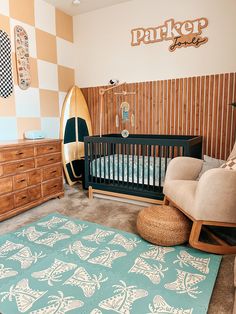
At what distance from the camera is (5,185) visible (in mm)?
2336

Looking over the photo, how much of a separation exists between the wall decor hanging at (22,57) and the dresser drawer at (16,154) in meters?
0.96

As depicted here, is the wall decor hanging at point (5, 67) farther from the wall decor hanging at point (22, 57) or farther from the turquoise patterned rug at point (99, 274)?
the turquoise patterned rug at point (99, 274)

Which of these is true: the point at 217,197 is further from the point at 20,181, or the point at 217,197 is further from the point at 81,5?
the point at 81,5

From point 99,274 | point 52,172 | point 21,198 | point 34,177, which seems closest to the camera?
point 99,274

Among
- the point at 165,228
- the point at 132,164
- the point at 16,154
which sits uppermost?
the point at 16,154

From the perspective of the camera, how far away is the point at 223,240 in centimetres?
197

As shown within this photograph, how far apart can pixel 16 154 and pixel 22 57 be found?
135cm

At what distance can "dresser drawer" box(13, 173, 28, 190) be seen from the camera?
8.01ft

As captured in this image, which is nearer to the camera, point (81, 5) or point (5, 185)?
point (5, 185)

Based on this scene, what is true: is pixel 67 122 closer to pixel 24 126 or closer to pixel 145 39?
pixel 24 126

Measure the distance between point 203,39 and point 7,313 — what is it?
3.23 meters

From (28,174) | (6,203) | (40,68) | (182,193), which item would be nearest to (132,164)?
(182,193)

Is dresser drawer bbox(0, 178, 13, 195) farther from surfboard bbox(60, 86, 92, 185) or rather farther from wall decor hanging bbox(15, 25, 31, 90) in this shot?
wall decor hanging bbox(15, 25, 31, 90)

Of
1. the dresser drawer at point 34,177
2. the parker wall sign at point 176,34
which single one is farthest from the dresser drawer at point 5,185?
the parker wall sign at point 176,34
